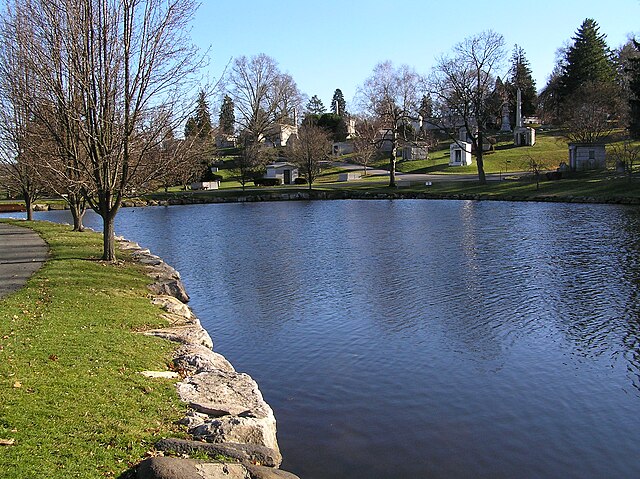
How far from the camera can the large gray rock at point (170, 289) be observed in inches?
627

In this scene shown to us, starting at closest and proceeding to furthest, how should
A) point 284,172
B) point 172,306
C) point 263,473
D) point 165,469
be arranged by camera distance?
point 165,469, point 263,473, point 172,306, point 284,172

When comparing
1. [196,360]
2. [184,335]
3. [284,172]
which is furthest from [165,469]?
[284,172]

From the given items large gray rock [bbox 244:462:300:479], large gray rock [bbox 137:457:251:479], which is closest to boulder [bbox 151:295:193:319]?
large gray rock [bbox 244:462:300:479]

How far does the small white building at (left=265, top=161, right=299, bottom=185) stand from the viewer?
8244 centimetres

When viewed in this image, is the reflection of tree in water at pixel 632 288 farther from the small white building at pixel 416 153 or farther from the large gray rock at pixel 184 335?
the small white building at pixel 416 153

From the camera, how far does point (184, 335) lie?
11.5 meters

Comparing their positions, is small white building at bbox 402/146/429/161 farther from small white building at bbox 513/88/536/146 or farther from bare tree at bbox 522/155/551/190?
bare tree at bbox 522/155/551/190

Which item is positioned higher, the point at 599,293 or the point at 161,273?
the point at 161,273

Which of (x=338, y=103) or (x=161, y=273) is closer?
(x=161, y=273)

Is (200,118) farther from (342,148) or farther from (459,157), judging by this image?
(342,148)

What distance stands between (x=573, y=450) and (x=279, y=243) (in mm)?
22244

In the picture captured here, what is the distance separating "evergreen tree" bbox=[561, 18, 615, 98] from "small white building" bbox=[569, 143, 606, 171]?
3316 cm

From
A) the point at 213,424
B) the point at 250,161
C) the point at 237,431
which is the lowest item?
the point at 237,431

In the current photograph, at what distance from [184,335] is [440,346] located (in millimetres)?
5155
